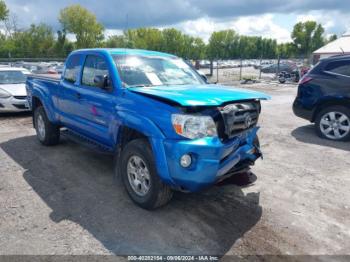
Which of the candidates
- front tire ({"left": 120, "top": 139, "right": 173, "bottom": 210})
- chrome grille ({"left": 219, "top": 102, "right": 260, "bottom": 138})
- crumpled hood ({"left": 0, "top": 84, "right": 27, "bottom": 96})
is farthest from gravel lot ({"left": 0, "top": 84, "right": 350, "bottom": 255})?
crumpled hood ({"left": 0, "top": 84, "right": 27, "bottom": 96})

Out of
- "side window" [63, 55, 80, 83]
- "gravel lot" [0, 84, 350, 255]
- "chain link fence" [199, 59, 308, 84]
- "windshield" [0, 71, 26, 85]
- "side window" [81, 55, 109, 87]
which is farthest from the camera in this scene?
"chain link fence" [199, 59, 308, 84]

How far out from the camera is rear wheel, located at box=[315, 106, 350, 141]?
6.72m

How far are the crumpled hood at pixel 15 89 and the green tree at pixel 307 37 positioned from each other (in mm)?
82190

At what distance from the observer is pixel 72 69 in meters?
5.44

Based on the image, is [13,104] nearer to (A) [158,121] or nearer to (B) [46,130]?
(B) [46,130]

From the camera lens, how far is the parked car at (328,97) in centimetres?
671

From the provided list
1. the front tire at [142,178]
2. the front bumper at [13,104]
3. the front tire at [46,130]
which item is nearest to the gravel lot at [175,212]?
the front tire at [142,178]

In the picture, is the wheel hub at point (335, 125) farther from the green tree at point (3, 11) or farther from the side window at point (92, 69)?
the green tree at point (3, 11)

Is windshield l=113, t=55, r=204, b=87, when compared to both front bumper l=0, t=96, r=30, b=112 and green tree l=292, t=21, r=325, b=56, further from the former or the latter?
green tree l=292, t=21, r=325, b=56

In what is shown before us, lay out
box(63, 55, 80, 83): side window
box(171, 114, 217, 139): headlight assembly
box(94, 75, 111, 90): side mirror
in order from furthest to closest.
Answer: box(63, 55, 80, 83): side window
box(94, 75, 111, 90): side mirror
box(171, 114, 217, 139): headlight assembly

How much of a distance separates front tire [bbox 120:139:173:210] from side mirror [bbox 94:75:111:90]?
909 mm

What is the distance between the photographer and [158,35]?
252 feet

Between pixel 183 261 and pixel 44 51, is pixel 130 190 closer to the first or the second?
pixel 183 261

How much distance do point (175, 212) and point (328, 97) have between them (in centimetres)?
481
